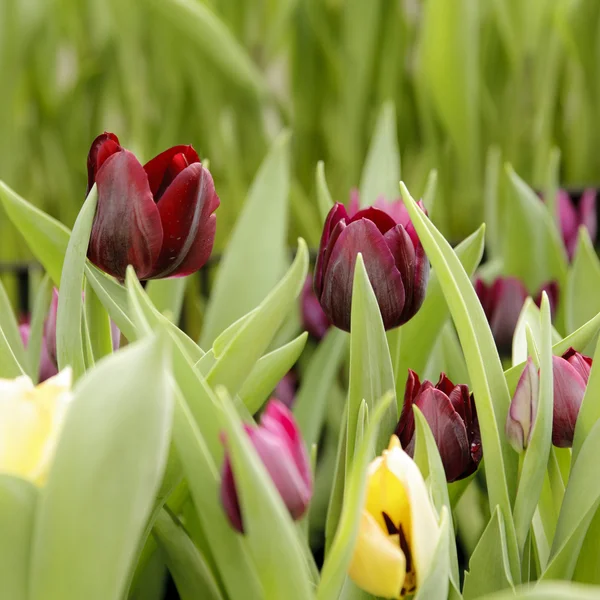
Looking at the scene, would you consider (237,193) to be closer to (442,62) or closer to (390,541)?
(442,62)

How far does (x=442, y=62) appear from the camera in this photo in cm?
82

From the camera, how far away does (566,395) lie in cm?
28

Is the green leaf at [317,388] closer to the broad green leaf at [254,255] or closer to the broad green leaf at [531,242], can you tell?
the broad green leaf at [254,255]

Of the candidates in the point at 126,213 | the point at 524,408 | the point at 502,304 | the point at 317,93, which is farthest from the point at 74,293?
the point at 317,93

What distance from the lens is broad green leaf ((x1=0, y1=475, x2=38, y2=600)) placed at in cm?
19

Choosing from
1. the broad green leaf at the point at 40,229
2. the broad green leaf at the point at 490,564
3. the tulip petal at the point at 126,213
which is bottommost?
the broad green leaf at the point at 490,564

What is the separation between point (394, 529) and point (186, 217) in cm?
12

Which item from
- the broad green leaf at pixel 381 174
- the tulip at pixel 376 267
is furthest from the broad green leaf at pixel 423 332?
the broad green leaf at pixel 381 174

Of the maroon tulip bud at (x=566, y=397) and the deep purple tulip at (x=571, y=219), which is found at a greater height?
the maroon tulip bud at (x=566, y=397)

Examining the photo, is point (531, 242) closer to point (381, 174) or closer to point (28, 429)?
point (381, 174)

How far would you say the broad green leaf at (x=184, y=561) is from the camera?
27 centimetres

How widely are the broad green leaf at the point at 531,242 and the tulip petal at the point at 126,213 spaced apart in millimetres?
326

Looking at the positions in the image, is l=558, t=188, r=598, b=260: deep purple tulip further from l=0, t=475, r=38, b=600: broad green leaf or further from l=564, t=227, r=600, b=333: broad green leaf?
l=0, t=475, r=38, b=600: broad green leaf

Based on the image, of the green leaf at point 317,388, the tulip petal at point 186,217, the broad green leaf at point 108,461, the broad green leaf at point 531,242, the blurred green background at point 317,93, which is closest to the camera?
the broad green leaf at point 108,461
